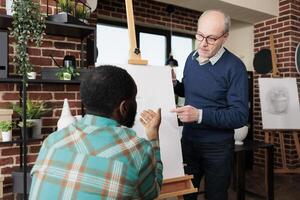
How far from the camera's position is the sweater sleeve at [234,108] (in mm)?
1495

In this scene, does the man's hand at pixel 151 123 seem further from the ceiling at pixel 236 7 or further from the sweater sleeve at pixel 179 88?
the ceiling at pixel 236 7

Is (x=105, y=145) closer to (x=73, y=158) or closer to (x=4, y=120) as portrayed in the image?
(x=73, y=158)

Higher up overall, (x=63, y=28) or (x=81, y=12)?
(x=81, y=12)

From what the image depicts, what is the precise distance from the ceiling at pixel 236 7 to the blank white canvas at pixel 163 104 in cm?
225

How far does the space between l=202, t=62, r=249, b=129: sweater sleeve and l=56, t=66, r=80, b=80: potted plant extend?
44.8 inches

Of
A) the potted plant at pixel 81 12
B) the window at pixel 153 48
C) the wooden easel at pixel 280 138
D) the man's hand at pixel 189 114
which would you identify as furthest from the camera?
the window at pixel 153 48

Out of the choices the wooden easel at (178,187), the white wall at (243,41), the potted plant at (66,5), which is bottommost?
the wooden easel at (178,187)

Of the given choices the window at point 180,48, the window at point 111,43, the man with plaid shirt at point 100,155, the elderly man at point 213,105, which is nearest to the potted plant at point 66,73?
the elderly man at point 213,105

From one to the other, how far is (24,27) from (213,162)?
1.44 m

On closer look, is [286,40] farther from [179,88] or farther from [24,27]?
[24,27]

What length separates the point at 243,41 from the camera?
191 inches

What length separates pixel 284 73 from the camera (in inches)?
170

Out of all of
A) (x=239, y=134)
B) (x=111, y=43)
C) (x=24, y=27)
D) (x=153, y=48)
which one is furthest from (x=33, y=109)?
(x=153, y=48)

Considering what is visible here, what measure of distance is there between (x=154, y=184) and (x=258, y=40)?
13.5 ft
